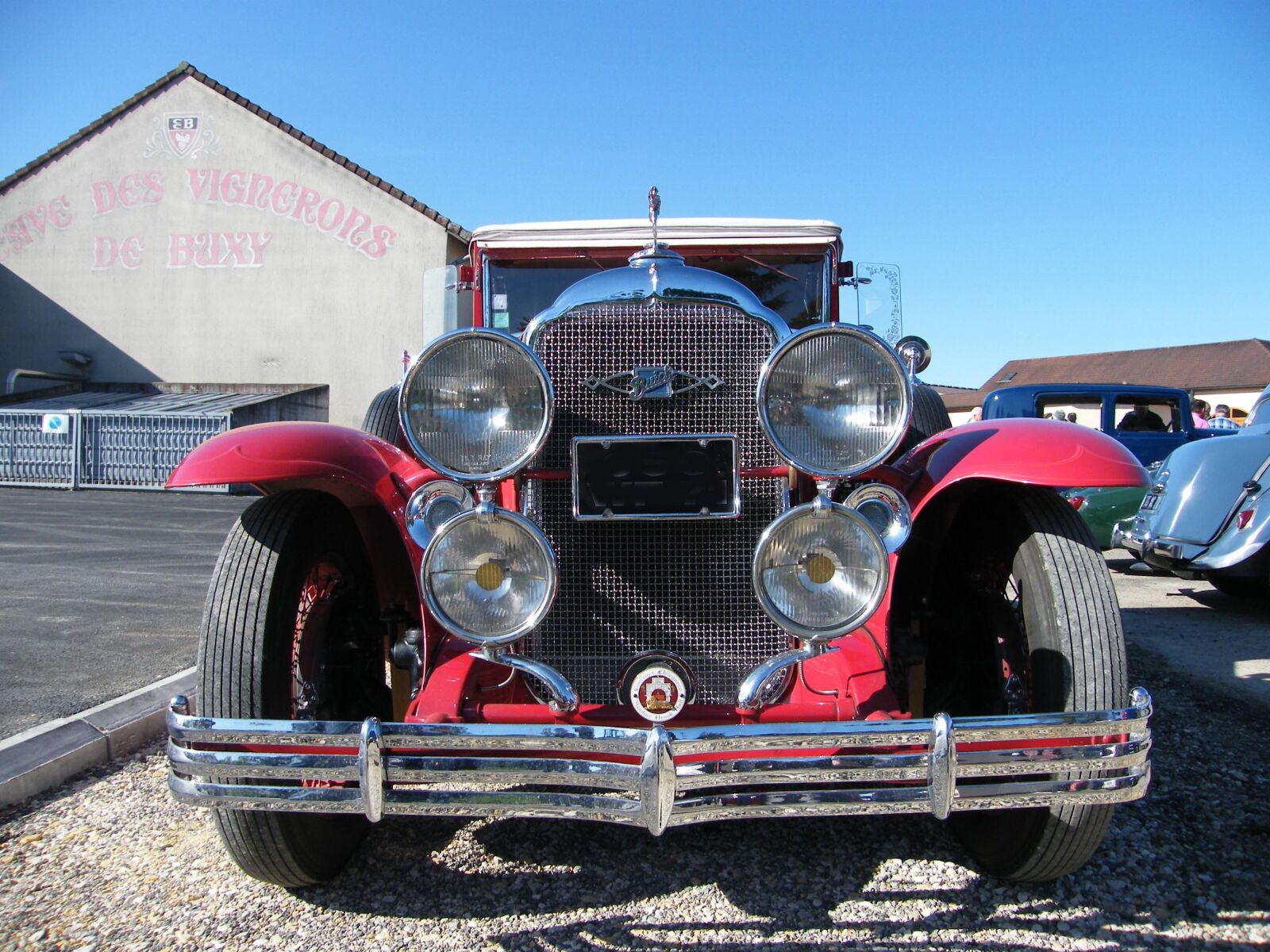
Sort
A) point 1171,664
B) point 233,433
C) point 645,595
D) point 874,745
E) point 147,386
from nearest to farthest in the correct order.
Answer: point 874,745 → point 233,433 → point 645,595 → point 1171,664 → point 147,386

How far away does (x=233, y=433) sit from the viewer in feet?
7.06

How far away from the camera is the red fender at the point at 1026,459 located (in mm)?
1974

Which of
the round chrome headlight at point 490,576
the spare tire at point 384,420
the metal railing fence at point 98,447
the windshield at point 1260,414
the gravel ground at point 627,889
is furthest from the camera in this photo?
the metal railing fence at point 98,447

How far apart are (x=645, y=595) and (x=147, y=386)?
16.6 meters

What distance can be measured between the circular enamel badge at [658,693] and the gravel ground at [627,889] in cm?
47

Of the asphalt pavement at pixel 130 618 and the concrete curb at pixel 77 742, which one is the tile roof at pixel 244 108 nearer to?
the asphalt pavement at pixel 130 618

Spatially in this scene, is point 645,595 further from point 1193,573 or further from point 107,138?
point 107,138

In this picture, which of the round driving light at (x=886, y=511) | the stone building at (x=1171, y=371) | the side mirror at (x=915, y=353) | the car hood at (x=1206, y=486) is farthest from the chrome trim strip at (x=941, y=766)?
the stone building at (x=1171, y=371)

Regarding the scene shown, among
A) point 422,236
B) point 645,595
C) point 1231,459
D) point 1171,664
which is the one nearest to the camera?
point 645,595

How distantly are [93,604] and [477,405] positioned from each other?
4.39 metres

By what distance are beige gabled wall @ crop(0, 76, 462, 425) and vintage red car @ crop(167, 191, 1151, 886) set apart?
13.1 metres

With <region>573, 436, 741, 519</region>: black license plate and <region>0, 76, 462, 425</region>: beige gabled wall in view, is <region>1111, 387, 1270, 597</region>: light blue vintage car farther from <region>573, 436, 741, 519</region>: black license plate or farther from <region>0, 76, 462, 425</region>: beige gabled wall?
<region>0, 76, 462, 425</region>: beige gabled wall

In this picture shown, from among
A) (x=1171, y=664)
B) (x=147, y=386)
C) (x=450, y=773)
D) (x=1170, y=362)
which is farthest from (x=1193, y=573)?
(x=1170, y=362)

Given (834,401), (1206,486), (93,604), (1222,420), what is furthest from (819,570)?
(1222,420)
